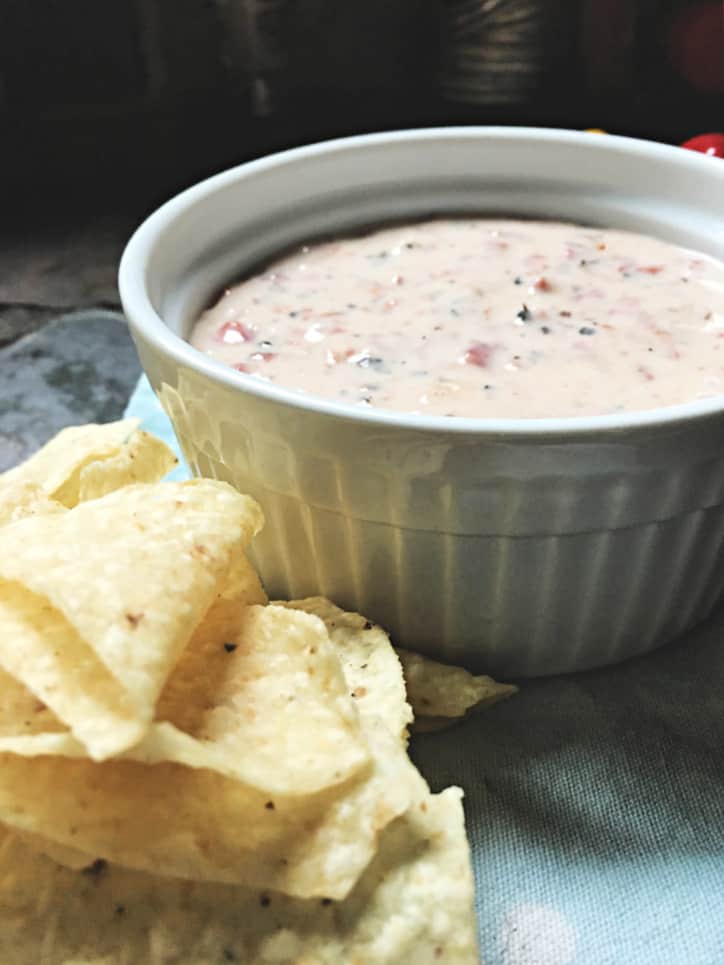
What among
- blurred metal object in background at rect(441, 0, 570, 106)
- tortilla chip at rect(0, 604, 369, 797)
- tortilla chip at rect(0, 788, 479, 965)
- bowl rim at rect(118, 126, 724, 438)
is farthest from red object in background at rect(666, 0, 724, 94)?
tortilla chip at rect(0, 788, 479, 965)

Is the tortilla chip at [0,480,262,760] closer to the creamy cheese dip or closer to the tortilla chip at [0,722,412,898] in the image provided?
the tortilla chip at [0,722,412,898]

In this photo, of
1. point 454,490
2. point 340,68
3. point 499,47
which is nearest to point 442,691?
point 454,490

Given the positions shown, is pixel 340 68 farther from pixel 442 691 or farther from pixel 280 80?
pixel 442 691

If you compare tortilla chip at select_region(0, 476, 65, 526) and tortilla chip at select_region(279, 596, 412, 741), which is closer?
tortilla chip at select_region(279, 596, 412, 741)

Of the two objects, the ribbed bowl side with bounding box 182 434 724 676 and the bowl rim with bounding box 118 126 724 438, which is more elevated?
the bowl rim with bounding box 118 126 724 438

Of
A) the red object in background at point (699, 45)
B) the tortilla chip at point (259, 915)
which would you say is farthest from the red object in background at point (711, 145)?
the tortilla chip at point (259, 915)

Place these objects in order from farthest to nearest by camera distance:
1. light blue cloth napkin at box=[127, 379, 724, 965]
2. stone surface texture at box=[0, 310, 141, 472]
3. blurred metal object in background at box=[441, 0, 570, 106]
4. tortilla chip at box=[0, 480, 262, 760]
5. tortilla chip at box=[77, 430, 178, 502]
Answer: blurred metal object in background at box=[441, 0, 570, 106] < stone surface texture at box=[0, 310, 141, 472] < tortilla chip at box=[77, 430, 178, 502] < light blue cloth napkin at box=[127, 379, 724, 965] < tortilla chip at box=[0, 480, 262, 760]

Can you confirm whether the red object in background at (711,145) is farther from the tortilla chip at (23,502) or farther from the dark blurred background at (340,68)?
the tortilla chip at (23,502)
